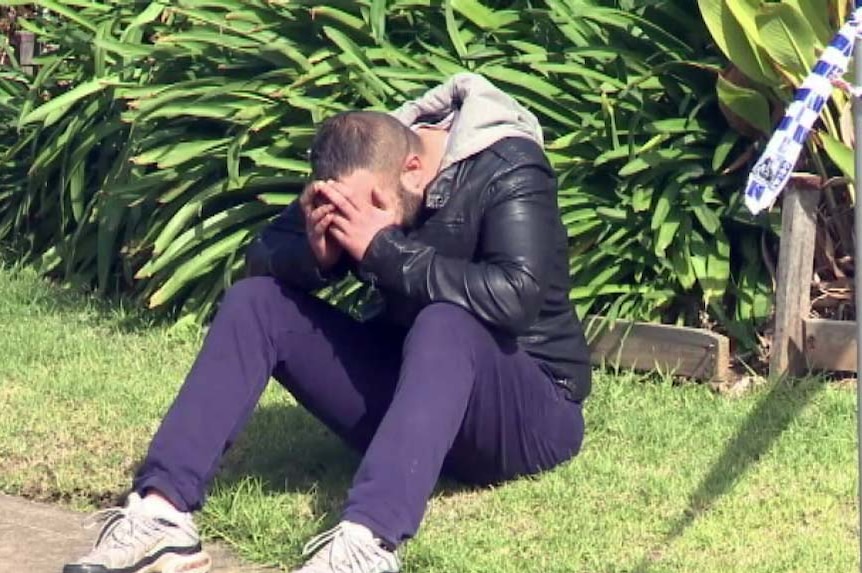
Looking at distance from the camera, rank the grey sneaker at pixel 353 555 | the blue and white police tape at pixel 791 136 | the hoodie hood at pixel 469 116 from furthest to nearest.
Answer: the hoodie hood at pixel 469 116 < the grey sneaker at pixel 353 555 < the blue and white police tape at pixel 791 136

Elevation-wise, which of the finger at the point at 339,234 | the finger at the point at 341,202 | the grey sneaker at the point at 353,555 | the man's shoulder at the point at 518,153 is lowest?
the grey sneaker at the point at 353,555

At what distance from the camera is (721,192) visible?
557 cm

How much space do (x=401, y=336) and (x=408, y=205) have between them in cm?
37

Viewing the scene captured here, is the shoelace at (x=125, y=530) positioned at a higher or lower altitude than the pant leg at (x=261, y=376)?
lower

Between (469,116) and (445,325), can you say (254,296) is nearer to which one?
(445,325)

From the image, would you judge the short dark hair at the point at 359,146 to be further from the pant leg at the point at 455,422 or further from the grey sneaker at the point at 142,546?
the grey sneaker at the point at 142,546

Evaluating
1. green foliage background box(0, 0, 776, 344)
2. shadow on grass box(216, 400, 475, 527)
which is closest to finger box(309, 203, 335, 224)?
shadow on grass box(216, 400, 475, 527)

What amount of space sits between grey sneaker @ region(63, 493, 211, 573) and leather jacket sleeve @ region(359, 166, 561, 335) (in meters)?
0.72

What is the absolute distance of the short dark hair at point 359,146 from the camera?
13.5 ft

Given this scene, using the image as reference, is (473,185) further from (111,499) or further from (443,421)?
(111,499)

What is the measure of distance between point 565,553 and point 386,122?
1.09m

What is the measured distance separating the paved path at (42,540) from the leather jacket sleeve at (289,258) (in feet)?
2.22

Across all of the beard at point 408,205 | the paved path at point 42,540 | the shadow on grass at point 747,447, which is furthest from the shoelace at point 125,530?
the shadow on grass at point 747,447

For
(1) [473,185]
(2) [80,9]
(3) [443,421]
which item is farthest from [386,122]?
(2) [80,9]
